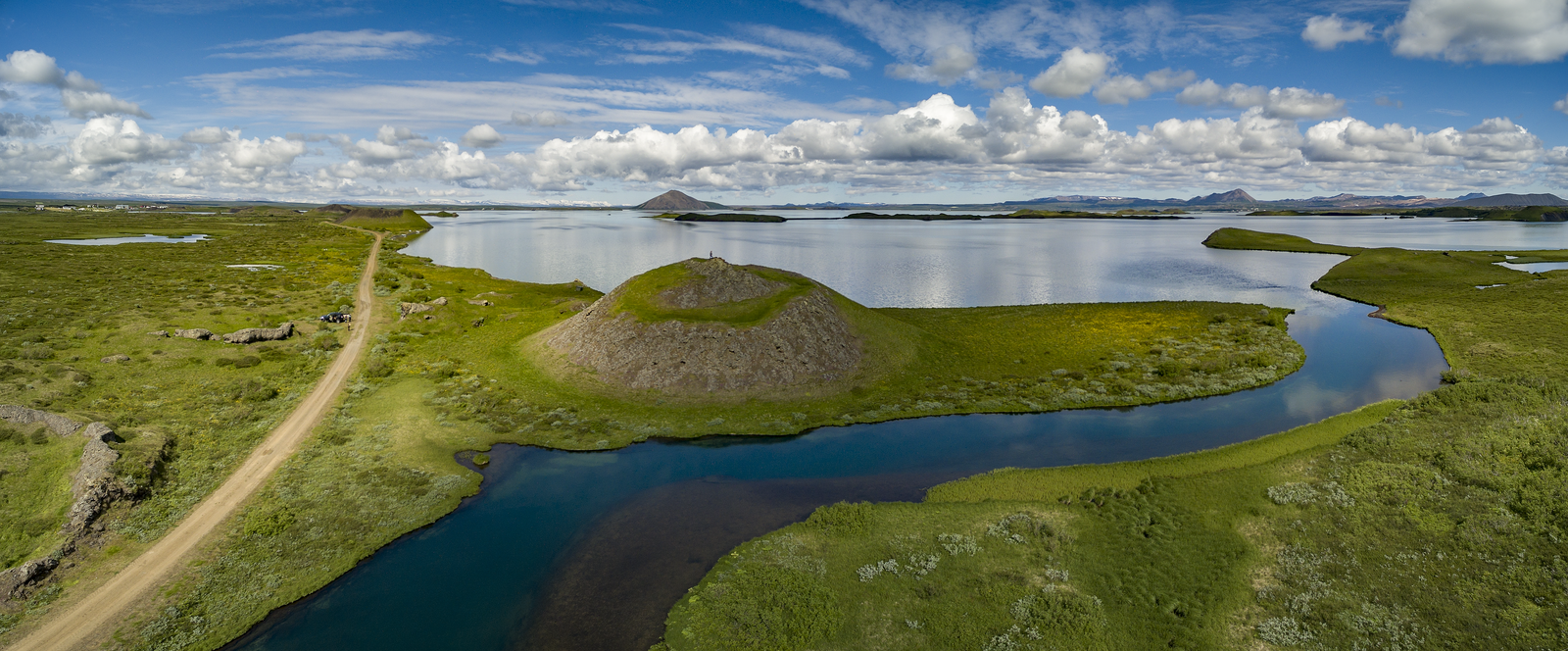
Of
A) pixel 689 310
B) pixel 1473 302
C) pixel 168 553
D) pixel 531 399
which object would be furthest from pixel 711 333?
pixel 1473 302

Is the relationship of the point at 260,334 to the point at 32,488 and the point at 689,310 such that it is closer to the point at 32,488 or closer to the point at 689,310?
the point at 32,488

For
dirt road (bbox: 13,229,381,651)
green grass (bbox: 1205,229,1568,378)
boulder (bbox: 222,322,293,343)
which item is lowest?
dirt road (bbox: 13,229,381,651)

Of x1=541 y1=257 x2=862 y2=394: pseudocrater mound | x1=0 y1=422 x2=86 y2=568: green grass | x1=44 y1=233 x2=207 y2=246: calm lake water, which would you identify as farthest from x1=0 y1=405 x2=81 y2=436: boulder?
x1=44 y1=233 x2=207 y2=246: calm lake water

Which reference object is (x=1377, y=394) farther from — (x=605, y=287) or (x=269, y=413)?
(x=605, y=287)

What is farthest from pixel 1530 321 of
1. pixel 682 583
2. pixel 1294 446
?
pixel 682 583

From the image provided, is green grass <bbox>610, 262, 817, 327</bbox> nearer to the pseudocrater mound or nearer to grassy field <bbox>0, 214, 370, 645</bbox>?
the pseudocrater mound

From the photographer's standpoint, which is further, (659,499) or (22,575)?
(659,499)
